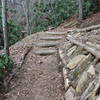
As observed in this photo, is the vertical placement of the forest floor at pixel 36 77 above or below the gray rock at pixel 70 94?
below

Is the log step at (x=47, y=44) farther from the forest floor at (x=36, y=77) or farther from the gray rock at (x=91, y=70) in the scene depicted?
the gray rock at (x=91, y=70)

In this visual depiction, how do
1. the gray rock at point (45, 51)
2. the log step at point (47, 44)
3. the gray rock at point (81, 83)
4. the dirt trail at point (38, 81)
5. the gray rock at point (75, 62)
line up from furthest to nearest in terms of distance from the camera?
1. the log step at point (47, 44)
2. the gray rock at point (45, 51)
3. the gray rock at point (75, 62)
4. the dirt trail at point (38, 81)
5. the gray rock at point (81, 83)

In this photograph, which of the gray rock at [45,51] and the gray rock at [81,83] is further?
the gray rock at [45,51]

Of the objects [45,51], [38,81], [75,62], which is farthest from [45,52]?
[75,62]

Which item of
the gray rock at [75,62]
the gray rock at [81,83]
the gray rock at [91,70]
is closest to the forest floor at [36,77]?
the gray rock at [75,62]

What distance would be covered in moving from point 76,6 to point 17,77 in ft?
37.7

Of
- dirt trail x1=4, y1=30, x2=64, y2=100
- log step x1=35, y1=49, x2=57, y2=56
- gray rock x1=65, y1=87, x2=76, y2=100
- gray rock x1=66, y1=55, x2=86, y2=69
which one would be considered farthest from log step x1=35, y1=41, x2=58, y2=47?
gray rock x1=65, y1=87, x2=76, y2=100

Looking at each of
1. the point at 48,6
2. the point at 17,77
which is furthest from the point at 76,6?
the point at 17,77

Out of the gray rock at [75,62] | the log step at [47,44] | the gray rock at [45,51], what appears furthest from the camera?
the log step at [47,44]

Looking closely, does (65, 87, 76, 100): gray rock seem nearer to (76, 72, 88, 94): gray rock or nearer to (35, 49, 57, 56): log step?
(76, 72, 88, 94): gray rock

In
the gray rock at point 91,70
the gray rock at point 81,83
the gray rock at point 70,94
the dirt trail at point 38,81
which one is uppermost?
the gray rock at point 91,70

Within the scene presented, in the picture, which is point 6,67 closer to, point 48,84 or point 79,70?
point 48,84

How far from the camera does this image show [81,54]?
5.59 m

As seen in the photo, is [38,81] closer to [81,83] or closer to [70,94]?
[70,94]
